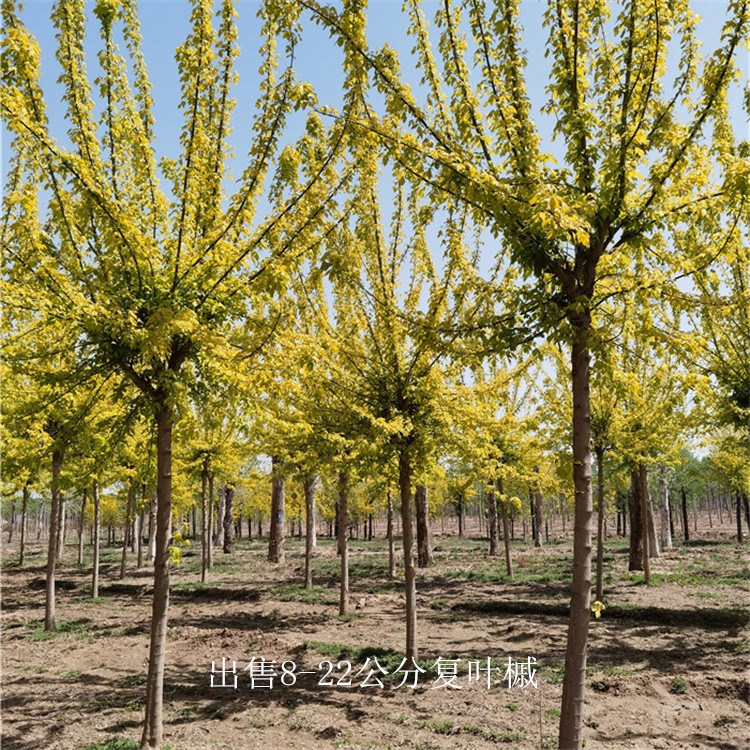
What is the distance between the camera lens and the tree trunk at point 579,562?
3457 millimetres

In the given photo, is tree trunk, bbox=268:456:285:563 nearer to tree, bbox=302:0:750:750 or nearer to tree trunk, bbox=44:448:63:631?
tree trunk, bbox=44:448:63:631

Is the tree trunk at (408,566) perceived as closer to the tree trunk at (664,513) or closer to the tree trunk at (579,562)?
the tree trunk at (579,562)

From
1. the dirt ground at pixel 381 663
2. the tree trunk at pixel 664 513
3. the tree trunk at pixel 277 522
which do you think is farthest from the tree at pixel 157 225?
the tree trunk at pixel 664 513

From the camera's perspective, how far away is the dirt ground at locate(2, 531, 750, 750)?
5.63 metres

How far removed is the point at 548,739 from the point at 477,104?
579cm

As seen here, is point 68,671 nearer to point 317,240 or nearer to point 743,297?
point 317,240

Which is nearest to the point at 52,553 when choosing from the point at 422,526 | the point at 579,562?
the point at 579,562

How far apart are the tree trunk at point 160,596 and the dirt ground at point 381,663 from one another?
565mm

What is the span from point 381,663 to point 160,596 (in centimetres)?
403

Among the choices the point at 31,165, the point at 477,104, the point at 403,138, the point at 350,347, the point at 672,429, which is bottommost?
the point at 672,429

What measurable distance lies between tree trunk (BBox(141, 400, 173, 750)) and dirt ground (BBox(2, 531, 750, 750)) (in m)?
0.57

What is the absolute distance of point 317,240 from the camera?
479cm

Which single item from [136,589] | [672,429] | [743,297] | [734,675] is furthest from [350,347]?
[136,589]

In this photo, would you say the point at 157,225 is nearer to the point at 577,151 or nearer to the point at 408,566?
the point at 577,151
